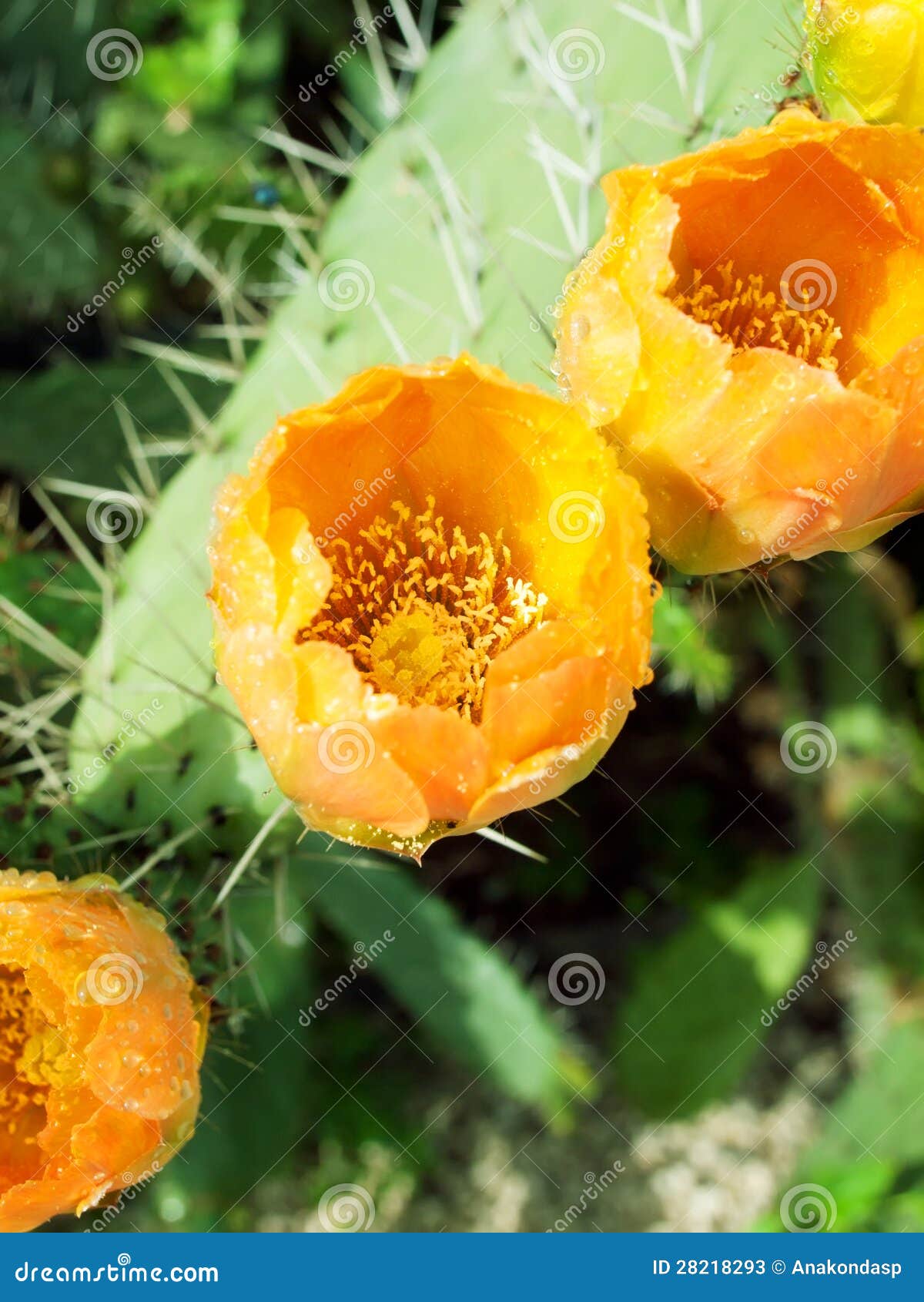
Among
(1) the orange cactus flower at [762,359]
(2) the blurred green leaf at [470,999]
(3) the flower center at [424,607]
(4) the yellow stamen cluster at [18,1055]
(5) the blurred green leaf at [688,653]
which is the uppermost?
(1) the orange cactus flower at [762,359]

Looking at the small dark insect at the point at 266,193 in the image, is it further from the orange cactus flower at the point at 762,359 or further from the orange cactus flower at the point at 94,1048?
the orange cactus flower at the point at 94,1048

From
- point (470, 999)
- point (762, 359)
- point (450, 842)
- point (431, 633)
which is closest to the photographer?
point (762, 359)

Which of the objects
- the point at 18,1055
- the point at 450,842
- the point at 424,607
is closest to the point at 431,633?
the point at 424,607

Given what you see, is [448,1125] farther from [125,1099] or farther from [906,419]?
[906,419]

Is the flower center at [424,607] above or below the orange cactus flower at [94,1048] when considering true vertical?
above

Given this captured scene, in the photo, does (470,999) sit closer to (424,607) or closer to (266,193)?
(424,607)

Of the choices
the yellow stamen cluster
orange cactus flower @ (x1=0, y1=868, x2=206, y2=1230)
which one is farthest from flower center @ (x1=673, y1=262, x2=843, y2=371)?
the yellow stamen cluster

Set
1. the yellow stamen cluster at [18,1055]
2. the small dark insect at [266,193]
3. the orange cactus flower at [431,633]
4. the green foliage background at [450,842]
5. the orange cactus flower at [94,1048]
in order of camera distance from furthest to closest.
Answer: the small dark insect at [266,193] → the green foliage background at [450,842] → the yellow stamen cluster at [18,1055] → the orange cactus flower at [94,1048] → the orange cactus flower at [431,633]

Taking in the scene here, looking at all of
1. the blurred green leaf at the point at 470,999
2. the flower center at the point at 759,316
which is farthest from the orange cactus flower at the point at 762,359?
the blurred green leaf at the point at 470,999
